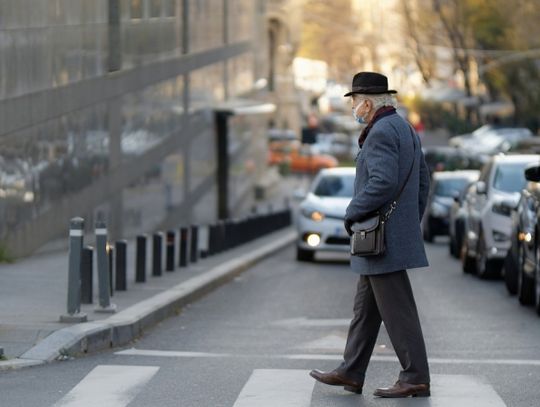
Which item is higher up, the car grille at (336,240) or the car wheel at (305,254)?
the car grille at (336,240)

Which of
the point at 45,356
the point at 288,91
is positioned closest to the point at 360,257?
the point at 45,356

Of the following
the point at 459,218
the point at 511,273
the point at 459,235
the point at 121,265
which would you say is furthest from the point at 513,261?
the point at 459,235

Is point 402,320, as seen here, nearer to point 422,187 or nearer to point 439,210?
point 422,187

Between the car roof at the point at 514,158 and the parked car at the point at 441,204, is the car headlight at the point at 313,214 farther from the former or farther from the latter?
the parked car at the point at 441,204

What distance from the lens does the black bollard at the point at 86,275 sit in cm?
1412

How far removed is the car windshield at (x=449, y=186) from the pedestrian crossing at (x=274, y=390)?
23.2 m

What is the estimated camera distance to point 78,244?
12562 mm

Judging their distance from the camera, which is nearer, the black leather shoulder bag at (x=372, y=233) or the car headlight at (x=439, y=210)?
the black leather shoulder bag at (x=372, y=233)

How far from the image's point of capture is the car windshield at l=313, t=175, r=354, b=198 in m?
25.6

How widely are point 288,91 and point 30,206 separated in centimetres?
6152

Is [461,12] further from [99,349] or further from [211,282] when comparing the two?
[99,349]

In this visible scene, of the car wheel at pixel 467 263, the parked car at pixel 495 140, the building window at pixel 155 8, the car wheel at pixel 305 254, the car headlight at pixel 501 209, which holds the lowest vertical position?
the parked car at pixel 495 140

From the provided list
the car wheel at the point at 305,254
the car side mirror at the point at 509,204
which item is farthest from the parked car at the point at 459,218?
the car side mirror at the point at 509,204

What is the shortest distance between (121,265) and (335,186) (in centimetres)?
1001
